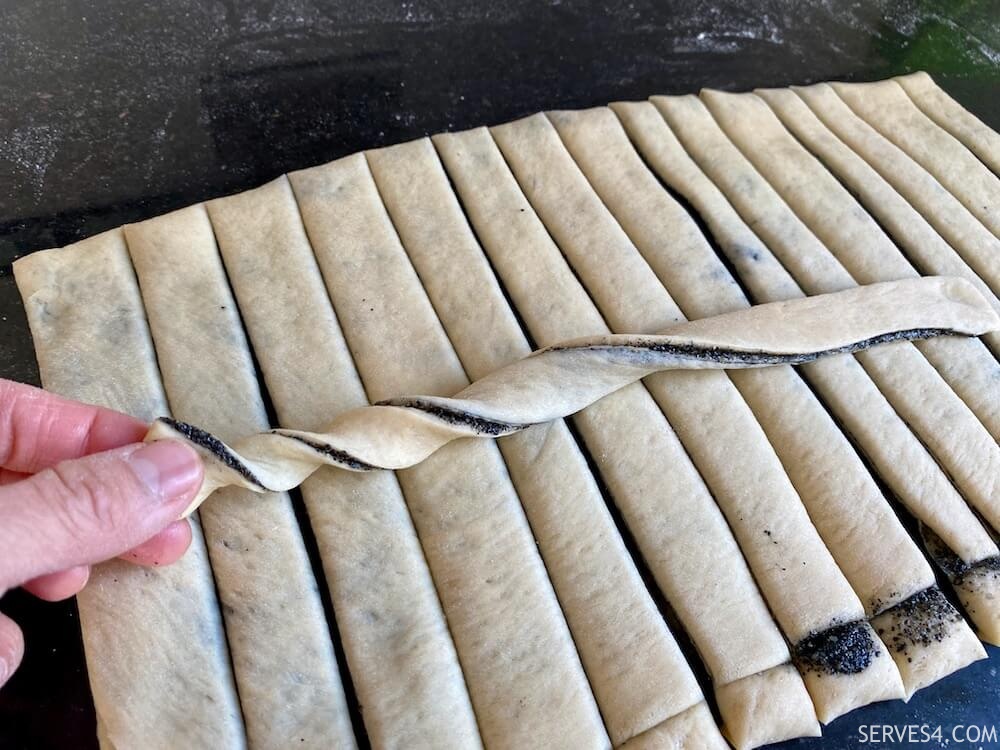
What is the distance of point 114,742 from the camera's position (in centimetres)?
134

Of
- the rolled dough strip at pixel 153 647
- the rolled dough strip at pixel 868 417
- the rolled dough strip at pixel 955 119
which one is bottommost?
the rolled dough strip at pixel 153 647

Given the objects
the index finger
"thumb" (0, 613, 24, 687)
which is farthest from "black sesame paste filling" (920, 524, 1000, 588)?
"thumb" (0, 613, 24, 687)

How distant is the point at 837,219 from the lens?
6.63 ft

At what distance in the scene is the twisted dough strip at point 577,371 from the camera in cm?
146

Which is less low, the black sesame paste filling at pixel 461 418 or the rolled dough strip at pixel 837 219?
the rolled dough strip at pixel 837 219

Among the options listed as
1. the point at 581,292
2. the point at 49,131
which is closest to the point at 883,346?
the point at 581,292

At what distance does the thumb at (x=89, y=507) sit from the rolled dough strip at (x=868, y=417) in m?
1.30

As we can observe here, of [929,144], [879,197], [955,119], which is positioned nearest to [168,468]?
[879,197]

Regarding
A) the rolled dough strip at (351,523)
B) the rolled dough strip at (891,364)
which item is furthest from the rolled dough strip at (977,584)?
the rolled dough strip at (351,523)

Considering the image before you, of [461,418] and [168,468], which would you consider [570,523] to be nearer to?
[461,418]

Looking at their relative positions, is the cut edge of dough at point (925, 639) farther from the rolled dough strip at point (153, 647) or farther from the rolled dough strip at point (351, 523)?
the rolled dough strip at point (153, 647)

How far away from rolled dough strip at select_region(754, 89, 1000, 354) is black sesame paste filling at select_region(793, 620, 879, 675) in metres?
0.81

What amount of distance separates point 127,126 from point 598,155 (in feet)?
4.67

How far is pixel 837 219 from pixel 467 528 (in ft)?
4.02
